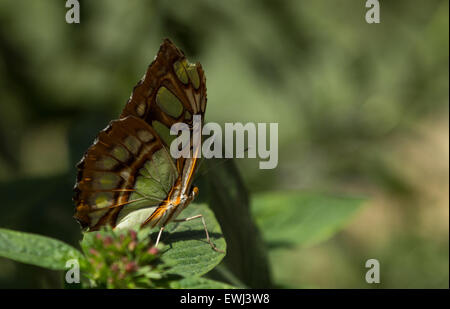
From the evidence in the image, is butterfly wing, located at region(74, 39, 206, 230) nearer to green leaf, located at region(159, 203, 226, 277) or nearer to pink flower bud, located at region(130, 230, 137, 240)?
green leaf, located at region(159, 203, 226, 277)

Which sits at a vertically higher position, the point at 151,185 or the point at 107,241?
the point at 151,185

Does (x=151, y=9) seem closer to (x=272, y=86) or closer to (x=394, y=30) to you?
(x=272, y=86)

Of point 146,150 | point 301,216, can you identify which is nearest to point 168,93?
point 146,150

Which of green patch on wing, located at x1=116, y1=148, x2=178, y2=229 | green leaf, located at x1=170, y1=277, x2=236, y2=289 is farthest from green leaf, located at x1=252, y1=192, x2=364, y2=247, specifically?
green leaf, located at x1=170, y1=277, x2=236, y2=289

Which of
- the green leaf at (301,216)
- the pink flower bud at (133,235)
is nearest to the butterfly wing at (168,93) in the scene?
the pink flower bud at (133,235)

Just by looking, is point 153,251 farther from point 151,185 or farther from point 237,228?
point 237,228

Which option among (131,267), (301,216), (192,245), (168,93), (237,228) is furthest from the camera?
(301,216)

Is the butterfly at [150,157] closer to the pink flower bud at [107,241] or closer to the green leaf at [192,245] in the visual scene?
the green leaf at [192,245]

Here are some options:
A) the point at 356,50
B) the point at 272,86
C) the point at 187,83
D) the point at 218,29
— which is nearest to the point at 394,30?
the point at 356,50
